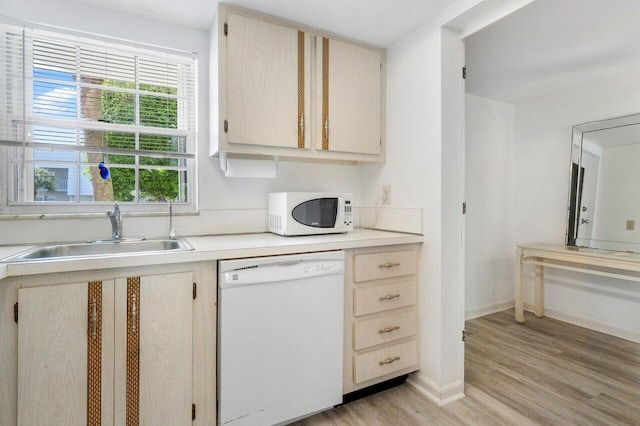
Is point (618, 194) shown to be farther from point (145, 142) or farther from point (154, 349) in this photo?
point (145, 142)

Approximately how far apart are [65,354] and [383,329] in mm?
1512

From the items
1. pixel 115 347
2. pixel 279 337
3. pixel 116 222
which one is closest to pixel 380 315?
pixel 279 337

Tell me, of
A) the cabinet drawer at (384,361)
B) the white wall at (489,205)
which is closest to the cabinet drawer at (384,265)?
the cabinet drawer at (384,361)

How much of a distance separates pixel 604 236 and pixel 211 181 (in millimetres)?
3319

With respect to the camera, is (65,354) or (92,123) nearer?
(65,354)

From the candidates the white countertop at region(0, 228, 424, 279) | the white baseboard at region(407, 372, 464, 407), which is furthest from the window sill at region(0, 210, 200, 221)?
the white baseboard at region(407, 372, 464, 407)

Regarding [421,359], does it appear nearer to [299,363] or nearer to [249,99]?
[299,363]

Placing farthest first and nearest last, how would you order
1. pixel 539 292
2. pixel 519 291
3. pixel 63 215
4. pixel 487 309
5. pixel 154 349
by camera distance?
pixel 487 309, pixel 539 292, pixel 519 291, pixel 63 215, pixel 154 349

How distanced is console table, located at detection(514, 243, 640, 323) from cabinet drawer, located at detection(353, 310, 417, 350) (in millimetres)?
1698

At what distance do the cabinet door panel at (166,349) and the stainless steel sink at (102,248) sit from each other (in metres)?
0.20

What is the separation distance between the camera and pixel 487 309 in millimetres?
3287

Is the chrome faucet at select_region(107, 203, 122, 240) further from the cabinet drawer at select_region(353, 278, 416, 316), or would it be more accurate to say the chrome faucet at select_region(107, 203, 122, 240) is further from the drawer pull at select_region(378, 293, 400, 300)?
the drawer pull at select_region(378, 293, 400, 300)

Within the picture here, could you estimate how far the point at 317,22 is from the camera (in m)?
1.94

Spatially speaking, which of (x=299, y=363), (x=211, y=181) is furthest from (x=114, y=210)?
(x=299, y=363)
